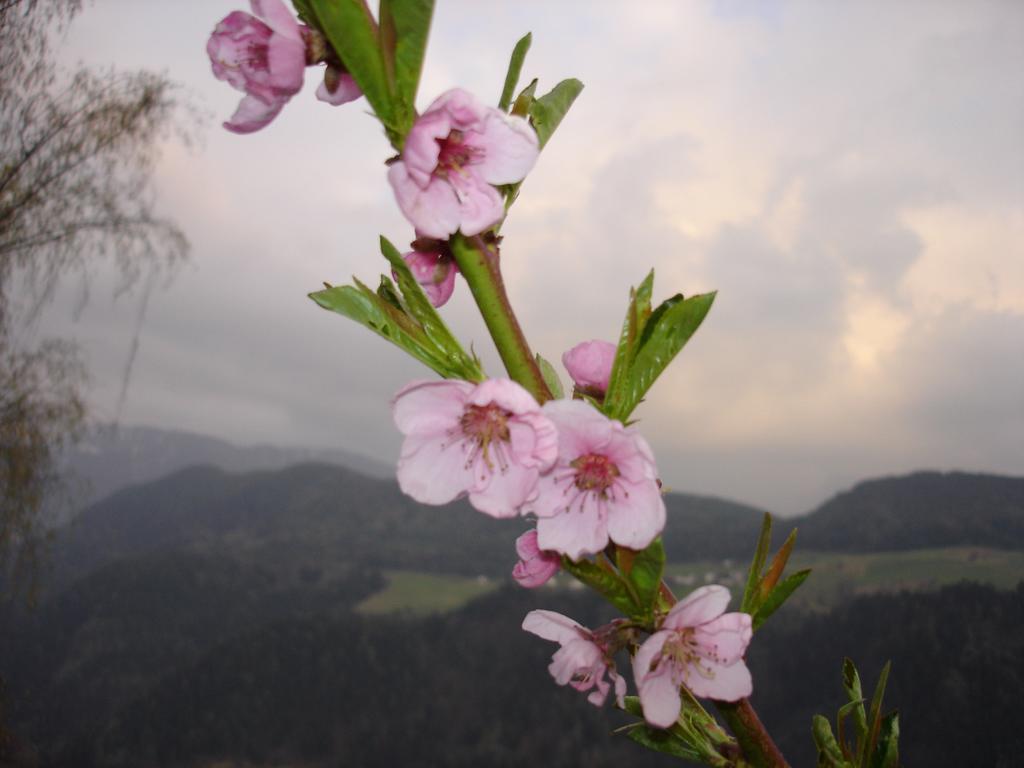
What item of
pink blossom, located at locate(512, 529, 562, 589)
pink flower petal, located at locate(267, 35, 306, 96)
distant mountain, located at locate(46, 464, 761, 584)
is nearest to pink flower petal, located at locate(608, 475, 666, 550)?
pink blossom, located at locate(512, 529, 562, 589)

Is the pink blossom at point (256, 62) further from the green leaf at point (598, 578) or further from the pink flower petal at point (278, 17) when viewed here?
the green leaf at point (598, 578)

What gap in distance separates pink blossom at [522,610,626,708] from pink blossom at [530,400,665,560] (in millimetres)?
194

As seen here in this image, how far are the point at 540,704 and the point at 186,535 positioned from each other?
107482 millimetres

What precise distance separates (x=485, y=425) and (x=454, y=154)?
0.39 meters

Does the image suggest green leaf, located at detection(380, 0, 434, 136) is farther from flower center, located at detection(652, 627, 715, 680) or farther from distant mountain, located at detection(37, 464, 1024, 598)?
distant mountain, located at detection(37, 464, 1024, 598)

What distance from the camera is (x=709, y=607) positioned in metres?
0.98

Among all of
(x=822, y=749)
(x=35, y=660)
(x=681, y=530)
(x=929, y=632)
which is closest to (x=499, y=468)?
(x=822, y=749)

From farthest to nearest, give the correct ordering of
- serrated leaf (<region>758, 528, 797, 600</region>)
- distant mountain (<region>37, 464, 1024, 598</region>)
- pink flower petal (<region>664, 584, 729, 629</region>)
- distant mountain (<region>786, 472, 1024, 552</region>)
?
distant mountain (<region>37, 464, 1024, 598</region>), distant mountain (<region>786, 472, 1024, 552</region>), serrated leaf (<region>758, 528, 797, 600</region>), pink flower petal (<region>664, 584, 729, 629</region>)

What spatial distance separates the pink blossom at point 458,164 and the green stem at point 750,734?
82 cm

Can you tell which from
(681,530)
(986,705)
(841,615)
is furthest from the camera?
(681,530)

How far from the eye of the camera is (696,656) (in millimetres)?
981

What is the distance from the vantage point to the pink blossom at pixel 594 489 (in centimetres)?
89

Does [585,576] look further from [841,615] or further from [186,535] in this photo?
[186,535]

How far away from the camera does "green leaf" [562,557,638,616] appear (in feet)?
3.09
